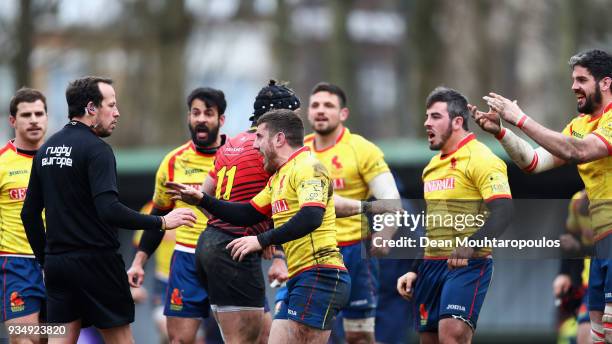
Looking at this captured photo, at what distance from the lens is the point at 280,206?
8328mm

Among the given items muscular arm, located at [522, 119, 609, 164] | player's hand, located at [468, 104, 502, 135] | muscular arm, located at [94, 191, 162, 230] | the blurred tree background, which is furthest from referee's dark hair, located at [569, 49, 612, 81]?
the blurred tree background

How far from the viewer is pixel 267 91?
9.27m

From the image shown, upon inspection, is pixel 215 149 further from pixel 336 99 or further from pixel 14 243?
pixel 14 243

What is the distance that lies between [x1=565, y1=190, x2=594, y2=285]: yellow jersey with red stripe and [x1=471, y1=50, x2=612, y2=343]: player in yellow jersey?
0.34 m

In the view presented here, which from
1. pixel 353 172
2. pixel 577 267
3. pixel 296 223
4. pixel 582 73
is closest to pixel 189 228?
pixel 353 172

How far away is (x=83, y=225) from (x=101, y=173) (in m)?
0.44

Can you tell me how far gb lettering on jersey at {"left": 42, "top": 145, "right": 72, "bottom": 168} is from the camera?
8328 mm

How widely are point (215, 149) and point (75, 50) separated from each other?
2044cm

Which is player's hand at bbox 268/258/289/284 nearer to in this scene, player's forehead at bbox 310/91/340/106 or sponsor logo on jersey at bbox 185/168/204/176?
sponsor logo on jersey at bbox 185/168/204/176

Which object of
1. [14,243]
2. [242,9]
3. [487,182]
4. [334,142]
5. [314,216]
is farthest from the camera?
[242,9]

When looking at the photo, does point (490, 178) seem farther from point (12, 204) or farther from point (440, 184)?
point (12, 204)

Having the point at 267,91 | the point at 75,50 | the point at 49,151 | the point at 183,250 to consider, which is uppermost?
the point at 75,50

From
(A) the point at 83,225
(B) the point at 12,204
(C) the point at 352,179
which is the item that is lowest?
(A) the point at 83,225

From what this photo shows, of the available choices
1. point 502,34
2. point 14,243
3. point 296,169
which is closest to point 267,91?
point 296,169
